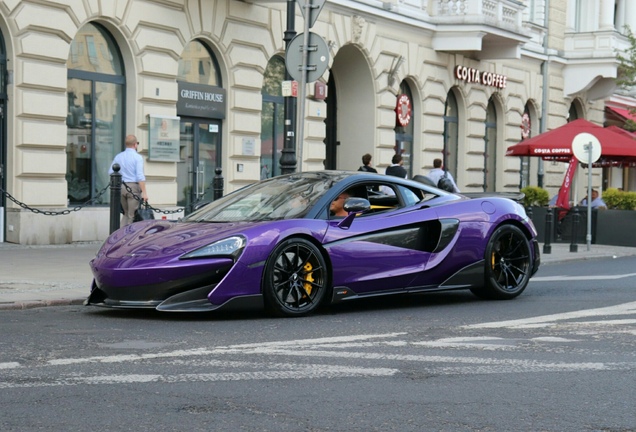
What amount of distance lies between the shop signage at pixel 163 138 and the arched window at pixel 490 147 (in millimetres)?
15274

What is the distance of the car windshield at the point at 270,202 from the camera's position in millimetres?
10336

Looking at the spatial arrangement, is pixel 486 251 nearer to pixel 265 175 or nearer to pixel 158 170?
pixel 158 170

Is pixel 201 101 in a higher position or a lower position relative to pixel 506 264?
higher

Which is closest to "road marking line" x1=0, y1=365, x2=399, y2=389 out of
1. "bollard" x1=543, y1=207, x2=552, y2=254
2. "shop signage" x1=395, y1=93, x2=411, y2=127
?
"bollard" x1=543, y1=207, x2=552, y2=254

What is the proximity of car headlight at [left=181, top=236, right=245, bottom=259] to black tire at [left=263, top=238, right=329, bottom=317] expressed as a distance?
27cm

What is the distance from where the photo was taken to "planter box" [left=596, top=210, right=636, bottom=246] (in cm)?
2606

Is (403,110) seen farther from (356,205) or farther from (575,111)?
(356,205)

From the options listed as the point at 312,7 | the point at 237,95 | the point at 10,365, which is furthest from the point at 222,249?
the point at 237,95

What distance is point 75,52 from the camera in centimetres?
2022

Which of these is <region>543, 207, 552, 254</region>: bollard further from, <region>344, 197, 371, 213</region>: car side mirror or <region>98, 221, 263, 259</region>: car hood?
<region>98, 221, 263, 259</region>: car hood

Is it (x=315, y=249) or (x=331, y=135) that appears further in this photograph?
(x=331, y=135)

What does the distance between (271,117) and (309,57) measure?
10950 mm

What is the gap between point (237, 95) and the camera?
23938mm

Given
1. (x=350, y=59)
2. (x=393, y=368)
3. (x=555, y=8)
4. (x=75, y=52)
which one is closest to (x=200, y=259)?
(x=393, y=368)
